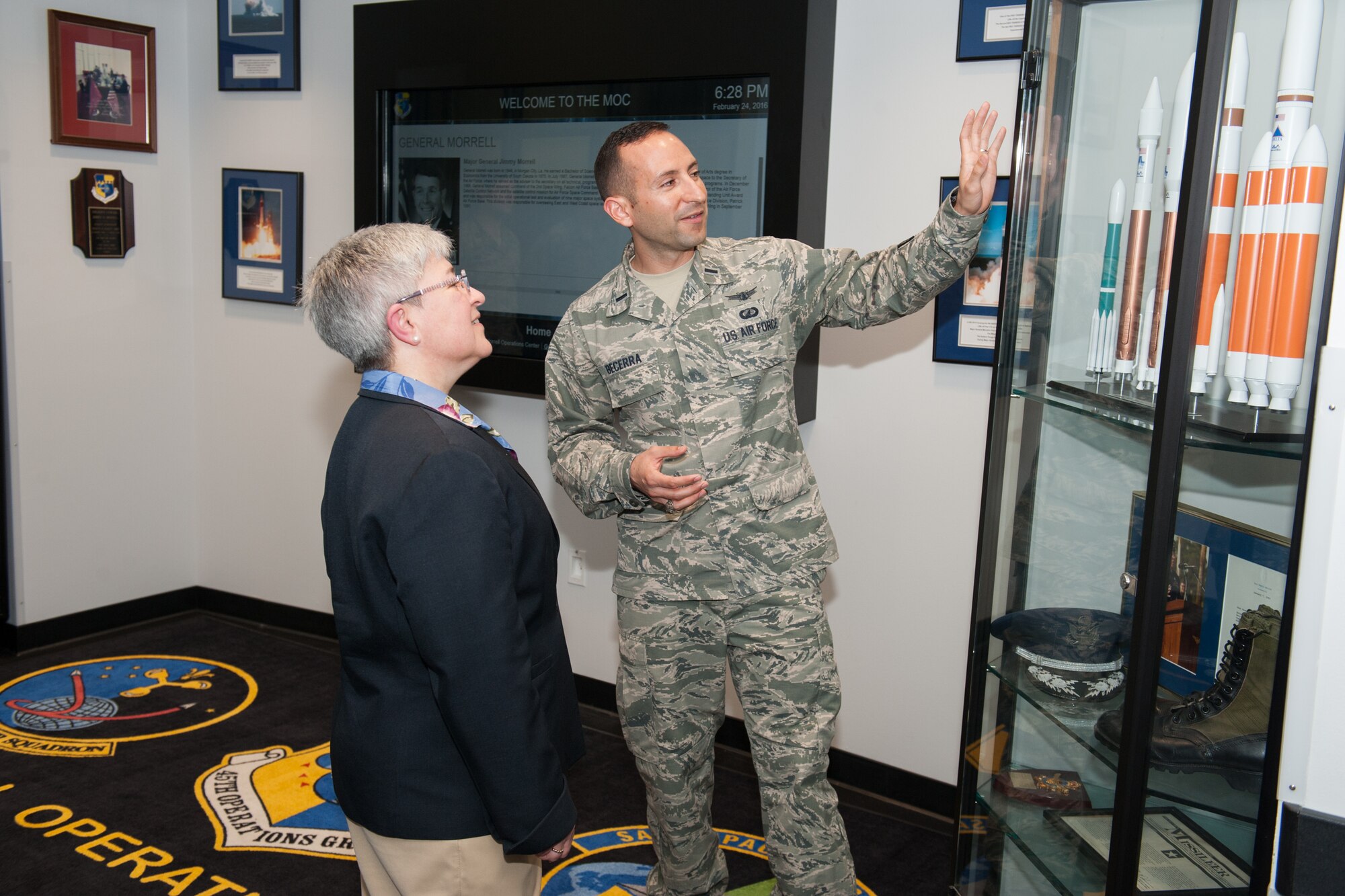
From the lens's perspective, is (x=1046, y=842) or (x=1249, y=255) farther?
(x=1046, y=842)

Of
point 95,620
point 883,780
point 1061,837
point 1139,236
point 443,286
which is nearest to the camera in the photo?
point 443,286

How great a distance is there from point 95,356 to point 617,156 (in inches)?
106

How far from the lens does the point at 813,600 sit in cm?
226

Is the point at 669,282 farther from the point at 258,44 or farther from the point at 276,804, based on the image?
the point at 258,44

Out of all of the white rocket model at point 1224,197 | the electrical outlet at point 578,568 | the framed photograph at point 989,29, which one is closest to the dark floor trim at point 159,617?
the electrical outlet at point 578,568

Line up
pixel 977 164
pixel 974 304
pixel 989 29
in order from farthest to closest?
pixel 974 304 < pixel 989 29 < pixel 977 164

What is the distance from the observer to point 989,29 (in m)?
2.58

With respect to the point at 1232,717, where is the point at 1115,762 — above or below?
below

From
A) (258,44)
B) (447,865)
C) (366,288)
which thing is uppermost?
(258,44)

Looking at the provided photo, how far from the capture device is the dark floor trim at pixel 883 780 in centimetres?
295

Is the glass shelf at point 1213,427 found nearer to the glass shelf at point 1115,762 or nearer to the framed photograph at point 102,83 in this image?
the glass shelf at point 1115,762

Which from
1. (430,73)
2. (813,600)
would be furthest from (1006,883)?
(430,73)

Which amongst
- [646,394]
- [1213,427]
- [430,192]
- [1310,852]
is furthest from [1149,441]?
[430,192]

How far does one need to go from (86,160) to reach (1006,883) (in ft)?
12.5
